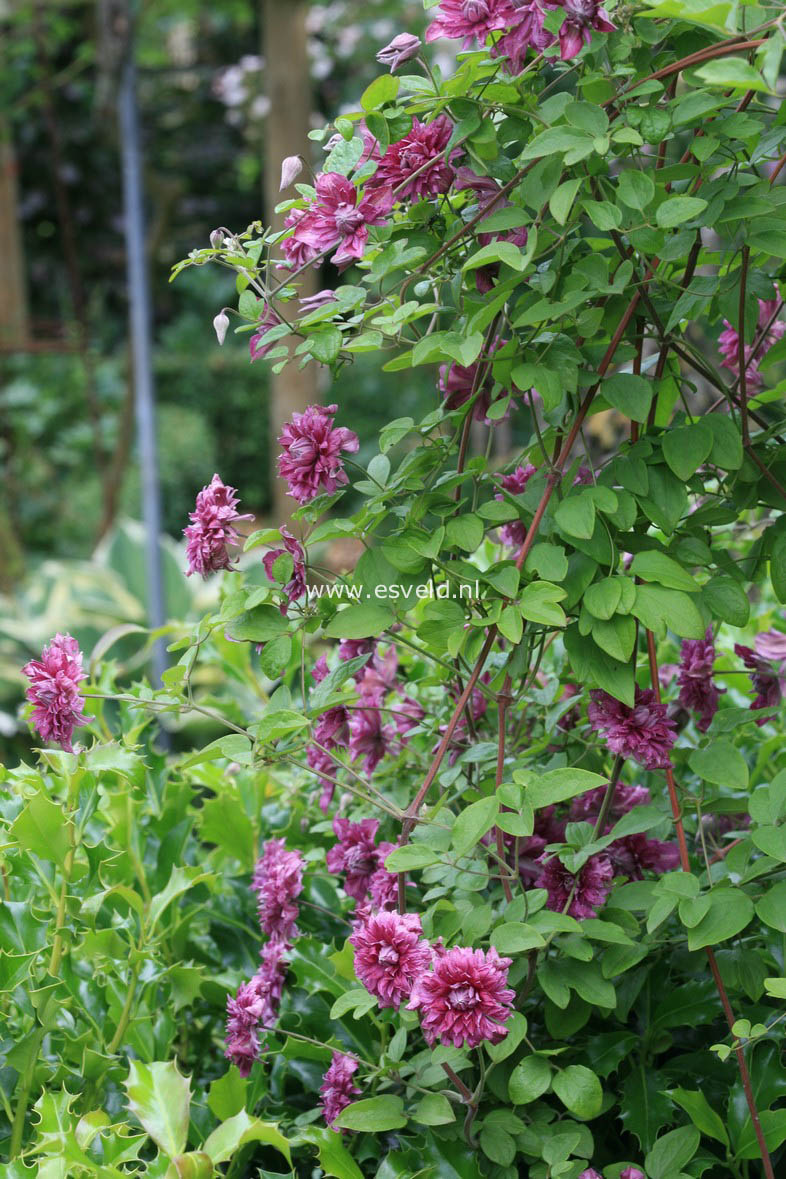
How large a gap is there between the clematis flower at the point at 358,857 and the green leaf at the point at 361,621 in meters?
0.25

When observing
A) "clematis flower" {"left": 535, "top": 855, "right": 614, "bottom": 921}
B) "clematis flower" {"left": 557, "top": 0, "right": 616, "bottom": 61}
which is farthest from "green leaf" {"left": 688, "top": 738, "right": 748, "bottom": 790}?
"clematis flower" {"left": 557, "top": 0, "right": 616, "bottom": 61}

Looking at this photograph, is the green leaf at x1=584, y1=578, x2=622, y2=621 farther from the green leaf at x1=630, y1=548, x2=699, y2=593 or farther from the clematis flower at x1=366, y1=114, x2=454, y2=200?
the clematis flower at x1=366, y1=114, x2=454, y2=200

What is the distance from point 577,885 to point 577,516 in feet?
0.99

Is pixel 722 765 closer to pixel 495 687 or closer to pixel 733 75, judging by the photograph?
pixel 495 687

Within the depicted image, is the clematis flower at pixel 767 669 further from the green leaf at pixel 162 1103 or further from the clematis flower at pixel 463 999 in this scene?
the green leaf at pixel 162 1103

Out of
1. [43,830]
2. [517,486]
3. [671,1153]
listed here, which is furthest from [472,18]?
[671,1153]

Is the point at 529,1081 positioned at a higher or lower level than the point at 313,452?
lower

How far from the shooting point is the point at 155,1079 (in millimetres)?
871

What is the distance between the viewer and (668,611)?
855 millimetres

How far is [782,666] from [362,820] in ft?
1.40

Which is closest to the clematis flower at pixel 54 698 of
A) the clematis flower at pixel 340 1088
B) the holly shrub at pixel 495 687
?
the holly shrub at pixel 495 687

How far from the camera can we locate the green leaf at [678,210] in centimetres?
81

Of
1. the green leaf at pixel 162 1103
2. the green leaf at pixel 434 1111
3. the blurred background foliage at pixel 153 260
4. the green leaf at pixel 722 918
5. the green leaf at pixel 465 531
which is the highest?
the green leaf at pixel 465 531

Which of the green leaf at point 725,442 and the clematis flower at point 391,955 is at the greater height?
the green leaf at point 725,442
